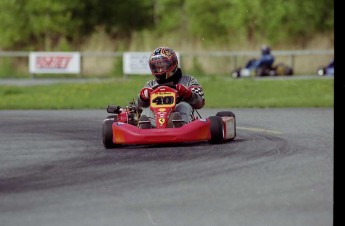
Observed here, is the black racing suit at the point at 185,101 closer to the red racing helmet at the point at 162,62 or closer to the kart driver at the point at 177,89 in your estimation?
the kart driver at the point at 177,89

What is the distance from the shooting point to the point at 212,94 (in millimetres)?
23016

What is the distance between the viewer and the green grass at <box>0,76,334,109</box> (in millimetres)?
20156

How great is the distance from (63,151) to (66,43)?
109 ft

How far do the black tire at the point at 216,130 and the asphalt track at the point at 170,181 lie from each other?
11 centimetres

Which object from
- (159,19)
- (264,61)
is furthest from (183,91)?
(159,19)

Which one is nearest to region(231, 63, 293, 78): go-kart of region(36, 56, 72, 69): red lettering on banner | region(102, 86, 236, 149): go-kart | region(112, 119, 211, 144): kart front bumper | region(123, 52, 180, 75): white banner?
region(123, 52, 180, 75): white banner

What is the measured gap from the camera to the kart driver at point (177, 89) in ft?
35.7

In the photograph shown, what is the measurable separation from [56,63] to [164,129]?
27428 mm

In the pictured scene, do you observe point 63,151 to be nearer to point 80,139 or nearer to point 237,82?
point 80,139

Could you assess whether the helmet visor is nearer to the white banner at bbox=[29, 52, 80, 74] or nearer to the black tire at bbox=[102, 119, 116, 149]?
the black tire at bbox=[102, 119, 116, 149]

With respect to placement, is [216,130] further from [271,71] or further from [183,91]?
[271,71]

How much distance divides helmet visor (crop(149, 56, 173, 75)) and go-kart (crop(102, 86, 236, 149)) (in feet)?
0.79
